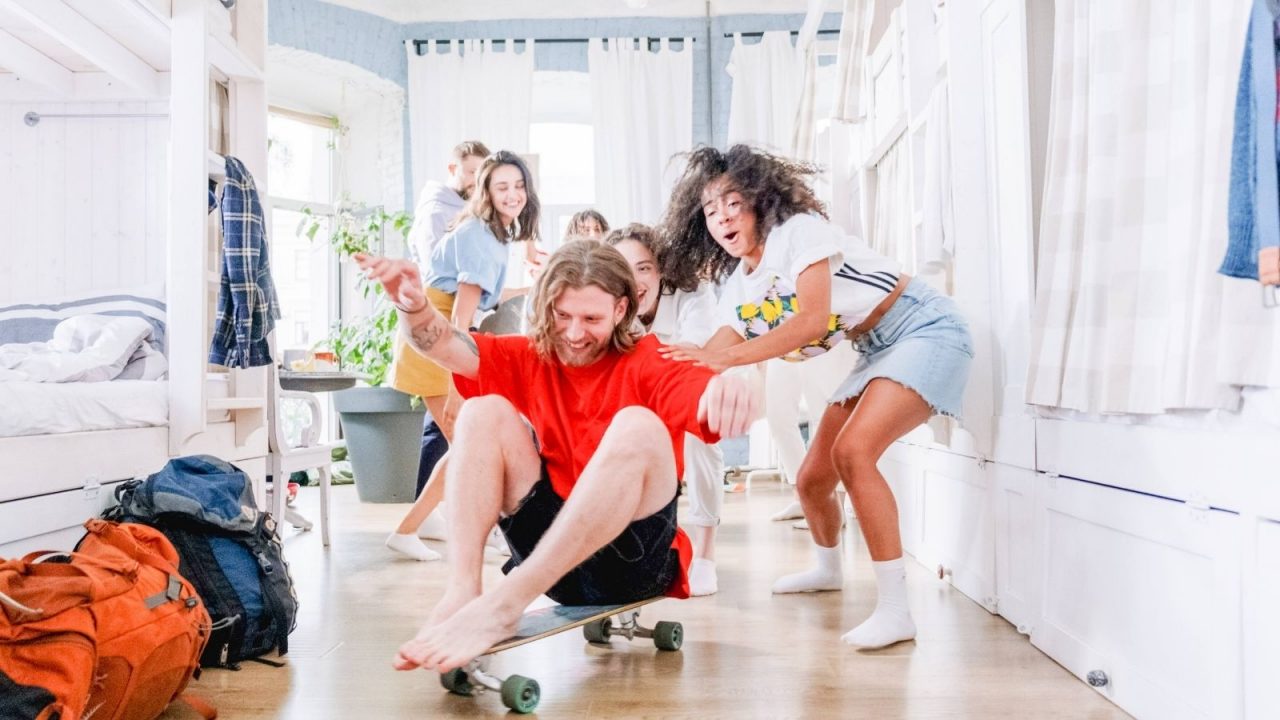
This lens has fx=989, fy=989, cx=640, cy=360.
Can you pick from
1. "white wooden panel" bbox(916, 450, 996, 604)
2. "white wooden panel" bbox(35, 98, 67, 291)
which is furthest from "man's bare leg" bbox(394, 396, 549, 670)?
"white wooden panel" bbox(35, 98, 67, 291)

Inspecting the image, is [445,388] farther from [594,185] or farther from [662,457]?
[594,185]

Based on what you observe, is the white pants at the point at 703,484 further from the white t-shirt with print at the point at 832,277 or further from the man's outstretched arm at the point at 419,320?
the man's outstretched arm at the point at 419,320

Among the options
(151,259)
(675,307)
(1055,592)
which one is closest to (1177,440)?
(1055,592)

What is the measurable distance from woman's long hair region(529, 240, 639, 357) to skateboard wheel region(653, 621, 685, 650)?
56 centimetres

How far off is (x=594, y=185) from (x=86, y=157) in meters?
3.52

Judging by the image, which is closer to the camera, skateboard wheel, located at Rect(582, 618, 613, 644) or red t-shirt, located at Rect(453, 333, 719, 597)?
red t-shirt, located at Rect(453, 333, 719, 597)

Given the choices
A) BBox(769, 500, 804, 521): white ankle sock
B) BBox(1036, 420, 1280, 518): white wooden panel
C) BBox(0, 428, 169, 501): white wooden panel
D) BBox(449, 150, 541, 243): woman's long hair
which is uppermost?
BBox(449, 150, 541, 243): woman's long hair

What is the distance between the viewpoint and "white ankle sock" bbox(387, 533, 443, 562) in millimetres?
3008

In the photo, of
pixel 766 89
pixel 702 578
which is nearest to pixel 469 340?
pixel 702 578

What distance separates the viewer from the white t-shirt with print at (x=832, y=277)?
2113mm

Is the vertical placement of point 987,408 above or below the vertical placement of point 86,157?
below

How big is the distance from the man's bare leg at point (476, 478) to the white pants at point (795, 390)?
2.08 m

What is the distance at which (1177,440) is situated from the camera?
1.38 m

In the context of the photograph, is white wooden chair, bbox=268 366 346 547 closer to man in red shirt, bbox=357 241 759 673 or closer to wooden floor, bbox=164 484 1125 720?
wooden floor, bbox=164 484 1125 720
